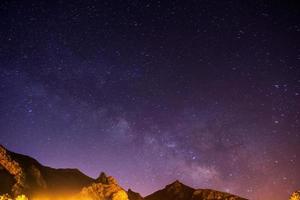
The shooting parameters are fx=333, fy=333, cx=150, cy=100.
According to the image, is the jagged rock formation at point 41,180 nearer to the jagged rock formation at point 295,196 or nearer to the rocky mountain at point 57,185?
the rocky mountain at point 57,185

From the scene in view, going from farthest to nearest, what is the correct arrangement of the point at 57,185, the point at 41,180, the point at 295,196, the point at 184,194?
the point at 184,194
the point at 57,185
the point at 41,180
the point at 295,196

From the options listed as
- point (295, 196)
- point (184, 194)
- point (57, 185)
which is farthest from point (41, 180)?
point (295, 196)

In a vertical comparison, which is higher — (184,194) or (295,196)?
(184,194)

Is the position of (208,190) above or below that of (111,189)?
above

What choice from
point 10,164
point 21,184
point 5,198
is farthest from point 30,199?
point 5,198

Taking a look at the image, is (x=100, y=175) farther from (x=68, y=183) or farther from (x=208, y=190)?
(x=208, y=190)

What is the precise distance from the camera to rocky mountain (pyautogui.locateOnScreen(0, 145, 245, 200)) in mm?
90062

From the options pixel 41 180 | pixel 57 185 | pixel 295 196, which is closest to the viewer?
pixel 295 196

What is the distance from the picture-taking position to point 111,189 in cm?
11056

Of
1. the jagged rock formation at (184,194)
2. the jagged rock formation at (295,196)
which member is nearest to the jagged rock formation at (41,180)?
the jagged rock formation at (184,194)

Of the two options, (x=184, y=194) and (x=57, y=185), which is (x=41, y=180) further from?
(x=184, y=194)

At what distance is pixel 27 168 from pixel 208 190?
244 feet

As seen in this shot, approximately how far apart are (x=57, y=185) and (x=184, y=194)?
56216 millimetres

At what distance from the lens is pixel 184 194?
14262cm
